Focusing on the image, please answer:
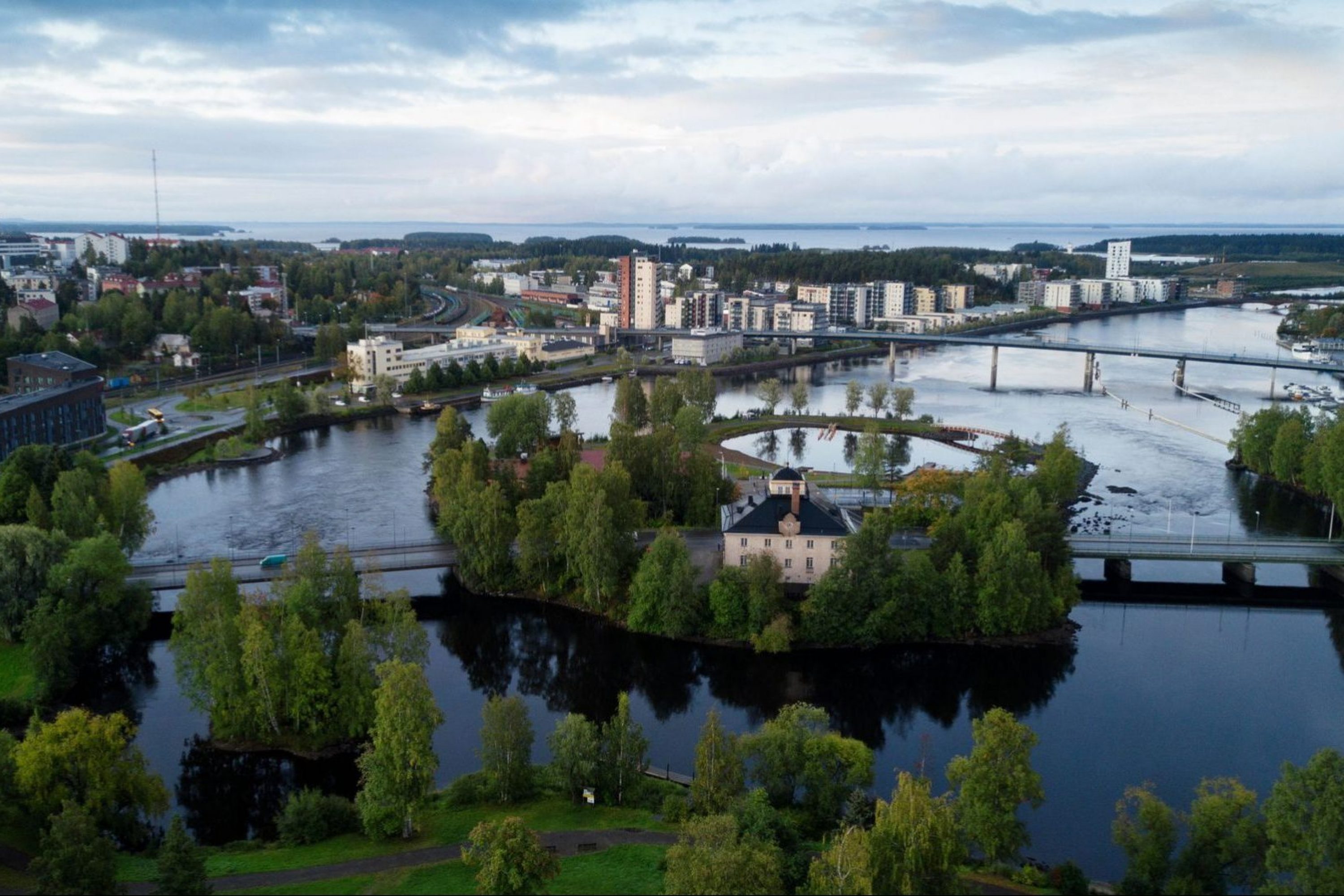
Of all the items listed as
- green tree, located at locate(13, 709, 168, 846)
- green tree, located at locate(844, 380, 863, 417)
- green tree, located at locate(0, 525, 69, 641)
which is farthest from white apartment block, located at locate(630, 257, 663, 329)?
green tree, located at locate(13, 709, 168, 846)

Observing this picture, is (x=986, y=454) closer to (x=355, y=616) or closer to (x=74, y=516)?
(x=355, y=616)

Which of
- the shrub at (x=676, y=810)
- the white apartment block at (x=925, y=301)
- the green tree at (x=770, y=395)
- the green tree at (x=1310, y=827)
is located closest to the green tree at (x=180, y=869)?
the shrub at (x=676, y=810)

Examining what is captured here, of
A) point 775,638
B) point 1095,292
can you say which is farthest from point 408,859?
point 1095,292

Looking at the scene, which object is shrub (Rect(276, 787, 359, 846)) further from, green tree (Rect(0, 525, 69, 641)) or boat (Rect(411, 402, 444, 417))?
boat (Rect(411, 402, 444, 417))

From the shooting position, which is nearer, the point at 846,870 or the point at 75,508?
the point at 846,870

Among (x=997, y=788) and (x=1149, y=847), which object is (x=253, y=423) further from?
(x=1149, y=847)

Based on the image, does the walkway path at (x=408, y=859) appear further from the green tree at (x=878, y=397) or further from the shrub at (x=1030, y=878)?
the green tree at (x=878, y=397)

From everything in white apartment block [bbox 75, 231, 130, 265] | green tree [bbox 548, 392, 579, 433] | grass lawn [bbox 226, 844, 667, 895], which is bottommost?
grass lawn [bbox 226, 844, 667, 895]
